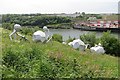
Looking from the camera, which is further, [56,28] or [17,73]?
[56,28]

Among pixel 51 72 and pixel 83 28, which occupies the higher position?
pixel 51 72

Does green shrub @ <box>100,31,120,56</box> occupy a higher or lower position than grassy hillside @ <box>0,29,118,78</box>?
lower

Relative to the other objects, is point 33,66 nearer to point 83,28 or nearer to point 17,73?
point 17,73

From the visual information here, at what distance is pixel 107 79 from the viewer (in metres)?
8.02

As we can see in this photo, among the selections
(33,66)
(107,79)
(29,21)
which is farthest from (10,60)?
(29,21)

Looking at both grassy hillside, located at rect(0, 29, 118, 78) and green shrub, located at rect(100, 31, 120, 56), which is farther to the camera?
green shrub, located at rect(100, 31, 120, 56)

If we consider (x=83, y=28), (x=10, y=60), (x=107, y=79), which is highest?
(x=10, y=60)

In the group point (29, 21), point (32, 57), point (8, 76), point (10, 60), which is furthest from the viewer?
point (29, 21)

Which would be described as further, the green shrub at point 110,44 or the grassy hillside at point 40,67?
the green shrub at point 110,44

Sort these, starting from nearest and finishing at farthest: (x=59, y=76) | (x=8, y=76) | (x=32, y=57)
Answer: (x=8, y=76), (x=59, y=76), (x=32, y=57)

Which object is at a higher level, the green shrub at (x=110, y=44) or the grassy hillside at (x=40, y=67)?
the grassy hillside at (x=40, y=67)

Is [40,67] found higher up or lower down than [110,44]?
higher up

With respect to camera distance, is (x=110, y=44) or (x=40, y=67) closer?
(x=40, y=67)

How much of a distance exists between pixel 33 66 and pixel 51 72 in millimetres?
752
